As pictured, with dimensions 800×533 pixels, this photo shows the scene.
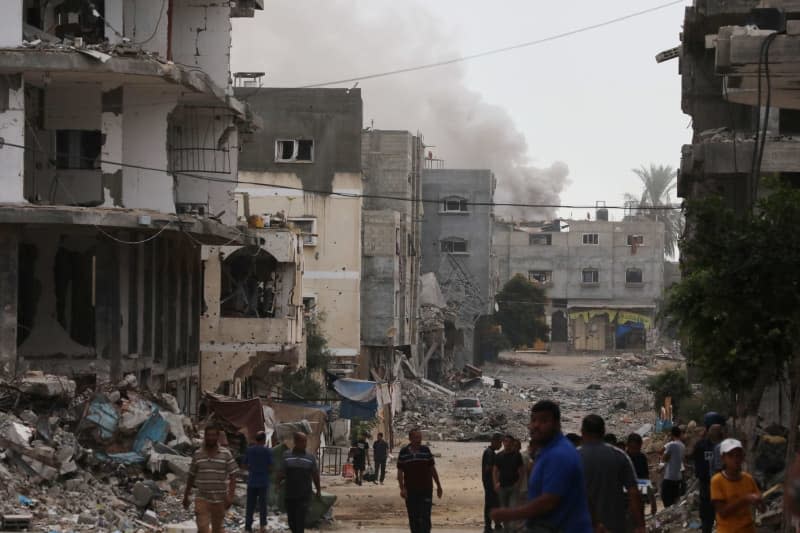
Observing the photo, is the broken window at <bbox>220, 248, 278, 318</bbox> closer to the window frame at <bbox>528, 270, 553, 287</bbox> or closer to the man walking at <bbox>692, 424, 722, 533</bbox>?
the man walking at <bbox>692, 424, 722, 533</bbox>

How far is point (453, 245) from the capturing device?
87.6 metres

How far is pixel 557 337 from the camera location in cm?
10931

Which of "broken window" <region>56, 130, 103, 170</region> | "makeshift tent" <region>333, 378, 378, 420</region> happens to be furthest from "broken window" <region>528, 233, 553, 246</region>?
"broken window" <region>56, 130, 103, 170</region>

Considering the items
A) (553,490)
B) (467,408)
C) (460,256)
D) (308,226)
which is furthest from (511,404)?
(553,490)

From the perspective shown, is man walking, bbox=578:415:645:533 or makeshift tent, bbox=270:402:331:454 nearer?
→ man walking, bbox=578:415:645:533

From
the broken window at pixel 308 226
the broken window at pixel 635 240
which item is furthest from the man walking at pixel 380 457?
the broken window at pixel 635 240

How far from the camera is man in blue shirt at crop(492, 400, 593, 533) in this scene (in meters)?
8.89

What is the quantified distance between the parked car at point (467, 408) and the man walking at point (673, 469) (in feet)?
123

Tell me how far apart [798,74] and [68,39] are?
1693cm

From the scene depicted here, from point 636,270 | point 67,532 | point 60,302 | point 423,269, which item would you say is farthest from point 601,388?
point 67,532

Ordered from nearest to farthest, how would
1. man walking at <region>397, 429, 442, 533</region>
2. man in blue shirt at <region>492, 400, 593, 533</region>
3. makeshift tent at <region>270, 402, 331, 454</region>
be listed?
man in blue shirt at <region>492, 400, 593, 533</region> < man walking at <region>397, 429, 442, 533</region> < makeshift tent at <region>270, 402, 331, 454</region>

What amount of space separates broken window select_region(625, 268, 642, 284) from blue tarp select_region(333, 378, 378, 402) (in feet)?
209

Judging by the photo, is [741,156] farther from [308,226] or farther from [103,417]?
[308,226]

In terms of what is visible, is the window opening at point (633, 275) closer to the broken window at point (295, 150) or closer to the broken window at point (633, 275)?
the broken window at point (633, 275)
